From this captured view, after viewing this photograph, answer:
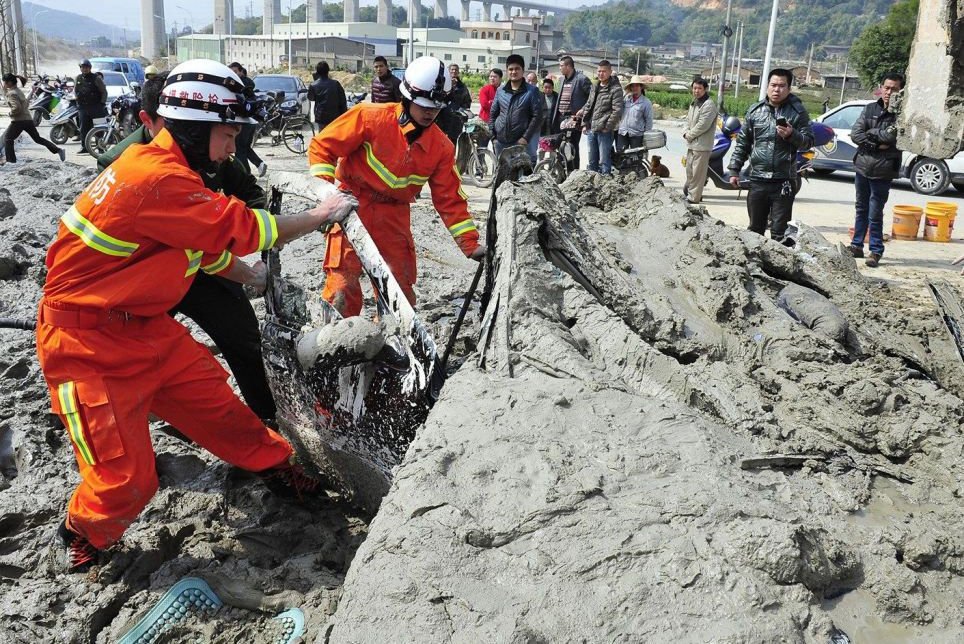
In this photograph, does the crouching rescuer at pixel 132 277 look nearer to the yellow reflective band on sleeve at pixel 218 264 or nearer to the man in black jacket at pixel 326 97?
the yellow reflective band on sleeve at pixel 218 264

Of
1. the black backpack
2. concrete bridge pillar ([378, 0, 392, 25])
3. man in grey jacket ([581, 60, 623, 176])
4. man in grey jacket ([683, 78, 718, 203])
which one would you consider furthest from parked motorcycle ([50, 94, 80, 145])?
concrete bridge pillar ([378, 0, 392, 25])

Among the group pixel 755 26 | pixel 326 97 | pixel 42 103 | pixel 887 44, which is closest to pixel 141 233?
pixel 326 97

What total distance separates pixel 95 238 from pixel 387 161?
1870 millimetres

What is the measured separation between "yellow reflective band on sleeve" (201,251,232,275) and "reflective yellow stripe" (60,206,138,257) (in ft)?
1.32

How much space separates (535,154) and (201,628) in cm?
937

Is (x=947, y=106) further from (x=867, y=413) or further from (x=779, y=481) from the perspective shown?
(x=779, y=481)

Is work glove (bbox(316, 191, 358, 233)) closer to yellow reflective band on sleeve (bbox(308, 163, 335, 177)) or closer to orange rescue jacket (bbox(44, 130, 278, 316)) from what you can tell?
orange rescue jacket (bbox(44, 130, 278, 316))

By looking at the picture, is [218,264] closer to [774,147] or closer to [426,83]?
[426,83]

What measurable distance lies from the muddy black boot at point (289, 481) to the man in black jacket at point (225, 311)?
1.11 ft

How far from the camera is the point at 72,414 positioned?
9.34 ft

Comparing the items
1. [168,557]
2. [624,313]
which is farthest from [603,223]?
[168,557]

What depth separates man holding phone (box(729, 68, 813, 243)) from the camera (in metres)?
6.92

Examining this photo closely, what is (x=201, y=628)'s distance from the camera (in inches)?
108

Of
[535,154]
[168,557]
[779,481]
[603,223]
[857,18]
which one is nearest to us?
[779,481]
